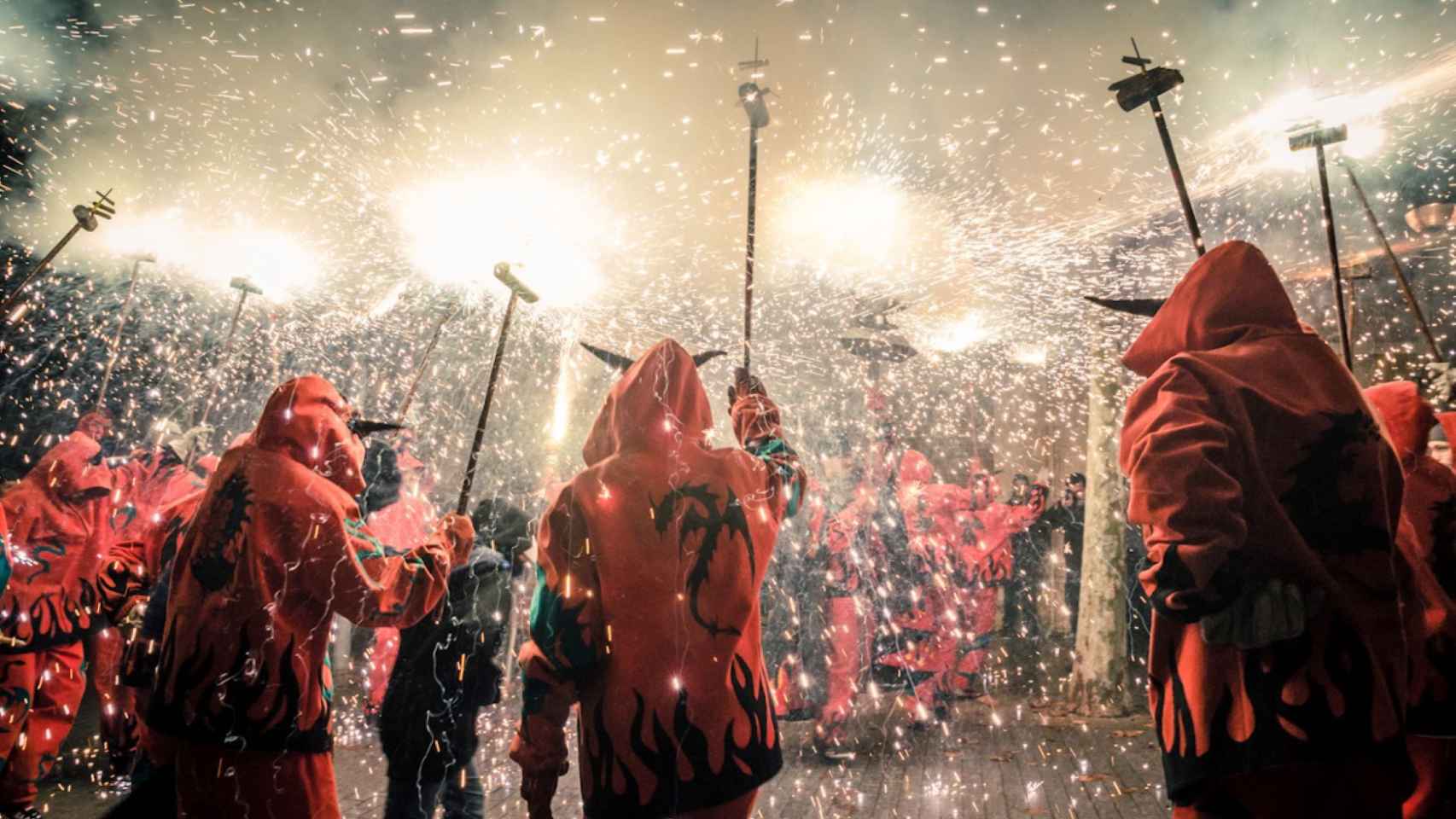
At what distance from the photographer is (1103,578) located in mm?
6934

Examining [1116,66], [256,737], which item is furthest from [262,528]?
[1116,66]

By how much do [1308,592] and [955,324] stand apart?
8.36 meters

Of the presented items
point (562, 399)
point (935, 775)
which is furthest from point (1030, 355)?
point (562, 399)

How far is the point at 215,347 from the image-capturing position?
11.5 metres

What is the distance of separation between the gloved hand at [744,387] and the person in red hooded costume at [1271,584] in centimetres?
165

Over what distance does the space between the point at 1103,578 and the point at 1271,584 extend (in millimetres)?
6042

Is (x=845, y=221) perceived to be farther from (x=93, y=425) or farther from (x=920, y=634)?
(x=93, y=425)

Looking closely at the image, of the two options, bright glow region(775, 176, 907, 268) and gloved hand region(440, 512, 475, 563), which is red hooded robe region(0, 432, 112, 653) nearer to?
gloved hand region(440, 512, 475, 563)

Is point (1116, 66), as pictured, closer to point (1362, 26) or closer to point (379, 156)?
point (1362, 26)

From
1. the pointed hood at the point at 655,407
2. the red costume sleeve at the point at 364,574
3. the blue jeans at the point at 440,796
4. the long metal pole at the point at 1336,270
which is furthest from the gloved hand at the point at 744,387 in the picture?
the long metal pole at the point at 1336,270

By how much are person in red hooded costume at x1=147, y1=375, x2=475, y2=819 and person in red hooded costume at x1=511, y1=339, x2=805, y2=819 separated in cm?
79

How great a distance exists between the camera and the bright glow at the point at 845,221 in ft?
19.0

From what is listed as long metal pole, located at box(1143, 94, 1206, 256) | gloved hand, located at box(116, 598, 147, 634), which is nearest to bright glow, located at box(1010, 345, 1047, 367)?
long metal pole, located at box(1143, 94, 1206, 256)

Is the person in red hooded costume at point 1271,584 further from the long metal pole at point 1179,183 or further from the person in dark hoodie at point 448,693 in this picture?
the person in dark hoodie at point 448,693
